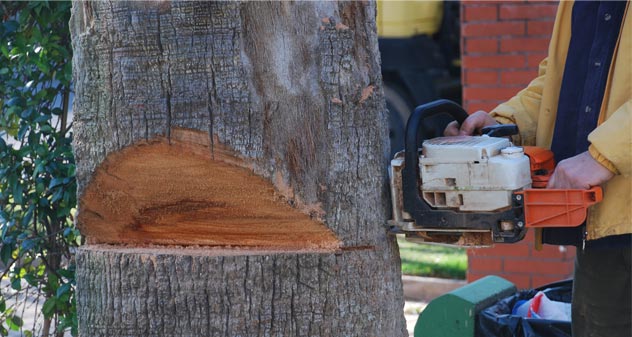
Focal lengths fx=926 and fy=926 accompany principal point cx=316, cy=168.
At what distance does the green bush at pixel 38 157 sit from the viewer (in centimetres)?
291

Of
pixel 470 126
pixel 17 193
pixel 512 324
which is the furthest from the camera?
pixel 512 324

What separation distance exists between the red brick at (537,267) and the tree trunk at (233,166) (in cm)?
327

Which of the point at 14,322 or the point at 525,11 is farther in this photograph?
the point at 525,11

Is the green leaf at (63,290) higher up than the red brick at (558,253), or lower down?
higher up

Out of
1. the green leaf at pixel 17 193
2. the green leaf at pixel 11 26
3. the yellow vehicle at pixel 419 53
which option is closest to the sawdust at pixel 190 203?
the green leaf at pixel 17 193

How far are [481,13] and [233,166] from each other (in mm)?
3535

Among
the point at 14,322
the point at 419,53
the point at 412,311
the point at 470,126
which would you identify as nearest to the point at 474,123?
the point at 470,126

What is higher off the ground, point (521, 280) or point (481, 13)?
point (481, 13)

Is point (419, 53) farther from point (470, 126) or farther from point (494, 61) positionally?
point (470, 126)

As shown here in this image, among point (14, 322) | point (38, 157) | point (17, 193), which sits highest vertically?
point (38, 157)

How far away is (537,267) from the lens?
206 inches

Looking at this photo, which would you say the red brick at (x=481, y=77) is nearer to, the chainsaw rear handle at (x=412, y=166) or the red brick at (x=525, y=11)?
the red brick at (x=525, y=11)

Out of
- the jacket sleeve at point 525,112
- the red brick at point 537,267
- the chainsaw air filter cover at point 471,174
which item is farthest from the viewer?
the red brick at point 537,267

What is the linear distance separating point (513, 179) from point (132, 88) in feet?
2.92
